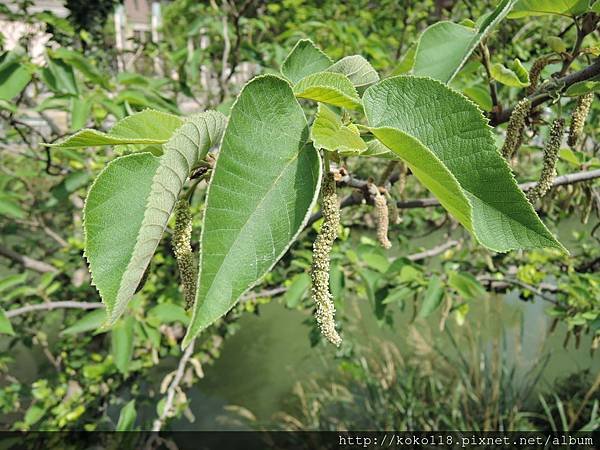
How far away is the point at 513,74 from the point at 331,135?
372 millimetres

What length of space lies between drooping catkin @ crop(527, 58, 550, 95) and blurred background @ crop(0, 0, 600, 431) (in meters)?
0.03

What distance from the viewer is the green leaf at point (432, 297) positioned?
139cm

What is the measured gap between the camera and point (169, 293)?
195 centimetres

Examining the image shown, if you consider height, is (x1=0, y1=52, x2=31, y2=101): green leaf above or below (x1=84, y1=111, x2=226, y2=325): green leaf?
below

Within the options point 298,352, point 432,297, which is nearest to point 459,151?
point 432,297

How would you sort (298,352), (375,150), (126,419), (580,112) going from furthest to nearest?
(298,352), (126,419), (580,112), (375,150)

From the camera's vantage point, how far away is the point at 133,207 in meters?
0.38

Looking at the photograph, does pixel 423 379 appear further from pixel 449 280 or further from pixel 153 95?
pixel 153 95

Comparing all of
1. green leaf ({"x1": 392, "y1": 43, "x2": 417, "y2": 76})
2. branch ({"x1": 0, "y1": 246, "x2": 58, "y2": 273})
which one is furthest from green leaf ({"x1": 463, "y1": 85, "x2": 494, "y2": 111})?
branch ({"x1": 0, "y1": 246, "x2": 58, "y2": 273})

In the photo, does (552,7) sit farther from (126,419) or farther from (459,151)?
(126,419)

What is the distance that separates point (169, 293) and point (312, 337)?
0.67 meters

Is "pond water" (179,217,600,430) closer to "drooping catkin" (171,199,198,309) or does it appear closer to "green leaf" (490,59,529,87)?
"green leaf" (490,59,529,87)

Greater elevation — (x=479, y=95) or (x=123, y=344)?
(x=479, y=95)

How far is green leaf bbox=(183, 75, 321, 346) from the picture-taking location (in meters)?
0.31
